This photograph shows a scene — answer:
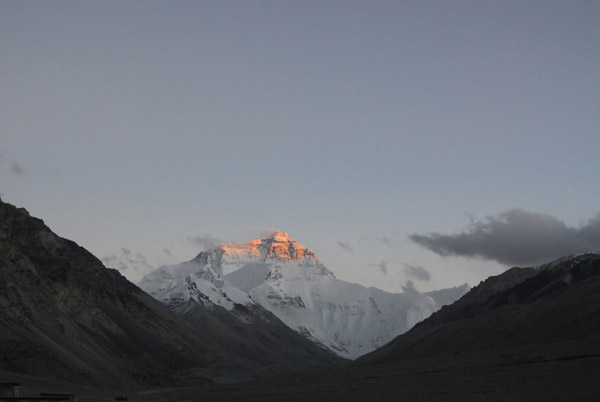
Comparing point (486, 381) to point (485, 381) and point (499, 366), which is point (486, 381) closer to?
point (485, 381)

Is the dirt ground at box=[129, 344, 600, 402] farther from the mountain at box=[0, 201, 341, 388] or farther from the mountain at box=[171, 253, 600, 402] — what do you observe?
the mountain at box=[0, 201, 341, 388]

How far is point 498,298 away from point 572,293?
194 feet

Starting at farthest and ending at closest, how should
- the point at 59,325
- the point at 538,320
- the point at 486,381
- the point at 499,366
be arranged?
the point at 59,325 < the point at 538,320 < the point at 499,366 < the point at 486,381

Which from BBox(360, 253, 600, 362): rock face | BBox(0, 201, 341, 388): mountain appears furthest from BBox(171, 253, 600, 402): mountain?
BBox(0, 201, 341, 388): mountain

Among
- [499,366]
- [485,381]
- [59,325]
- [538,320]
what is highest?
[538,320]

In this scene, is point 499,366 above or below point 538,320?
below

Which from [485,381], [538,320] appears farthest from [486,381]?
[538,320]

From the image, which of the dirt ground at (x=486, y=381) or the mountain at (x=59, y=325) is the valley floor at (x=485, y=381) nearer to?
the dirt ground at (x=486, y=381)

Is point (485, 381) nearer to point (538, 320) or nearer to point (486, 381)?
point (486, 381)

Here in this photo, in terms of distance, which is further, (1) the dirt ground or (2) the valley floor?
(2) the valley floor

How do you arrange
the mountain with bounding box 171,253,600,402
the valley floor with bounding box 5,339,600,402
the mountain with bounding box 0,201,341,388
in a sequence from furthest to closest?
1. the mountain with bounding box 0,201,341,388
2. the mountain with bounding box 171,253,600,402
3. the valley floor with bounding box 5,339,600,402

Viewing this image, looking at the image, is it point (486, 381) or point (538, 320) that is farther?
point (538, 320)

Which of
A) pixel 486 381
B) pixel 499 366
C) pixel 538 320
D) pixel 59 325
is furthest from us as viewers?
pixel 59 325

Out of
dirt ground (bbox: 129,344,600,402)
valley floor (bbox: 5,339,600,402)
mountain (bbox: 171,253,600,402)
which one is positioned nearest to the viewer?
dirt ground (bbox: 129,344,600,402)
